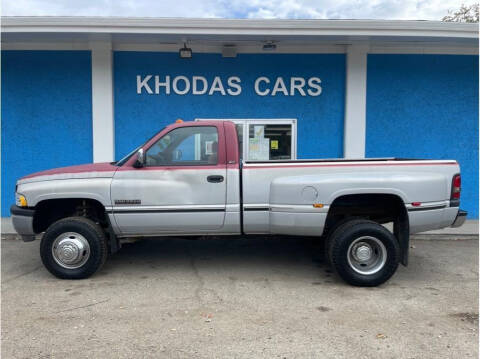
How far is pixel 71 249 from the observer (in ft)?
15.8

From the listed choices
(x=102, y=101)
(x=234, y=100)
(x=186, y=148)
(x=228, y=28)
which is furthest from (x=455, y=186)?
(x=102, y=101)

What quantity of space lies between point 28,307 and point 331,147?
6718mm

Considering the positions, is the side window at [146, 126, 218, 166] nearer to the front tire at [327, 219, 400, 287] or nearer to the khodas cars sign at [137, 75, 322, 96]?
the front tire at [327, 219, 400, 287]

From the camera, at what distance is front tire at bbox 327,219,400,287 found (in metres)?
4.68

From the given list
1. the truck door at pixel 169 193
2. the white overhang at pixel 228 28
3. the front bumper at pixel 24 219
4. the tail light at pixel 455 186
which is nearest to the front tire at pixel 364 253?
the tail light at pixel 455 186

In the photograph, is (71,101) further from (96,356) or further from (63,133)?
(96,356)

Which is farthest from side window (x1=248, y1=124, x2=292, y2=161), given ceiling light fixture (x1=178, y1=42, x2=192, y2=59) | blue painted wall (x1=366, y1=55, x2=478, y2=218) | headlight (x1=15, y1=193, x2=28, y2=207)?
headlight (x1=15, y1=193, x2=28, y2=207)

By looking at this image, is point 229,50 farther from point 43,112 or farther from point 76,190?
point 76,190

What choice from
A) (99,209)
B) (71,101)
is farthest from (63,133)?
→ (99,209)

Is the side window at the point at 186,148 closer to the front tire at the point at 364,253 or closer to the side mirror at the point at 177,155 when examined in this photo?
the side mirror at the point at 177,155

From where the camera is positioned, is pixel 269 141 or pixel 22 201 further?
pixel 269 141

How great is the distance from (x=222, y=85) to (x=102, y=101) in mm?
2588

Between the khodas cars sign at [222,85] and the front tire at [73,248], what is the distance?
4.46 m

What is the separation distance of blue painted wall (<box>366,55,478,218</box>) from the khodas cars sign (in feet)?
4.63
